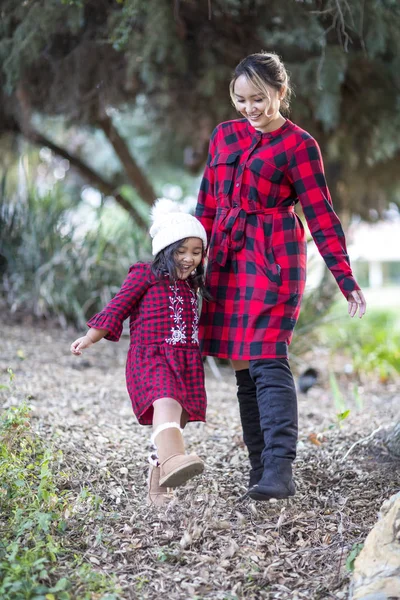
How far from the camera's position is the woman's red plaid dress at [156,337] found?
92.0 inches

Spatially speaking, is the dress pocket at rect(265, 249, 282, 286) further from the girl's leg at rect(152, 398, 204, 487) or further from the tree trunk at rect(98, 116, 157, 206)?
the tree trunk at rect(98, 116, 157, 206)

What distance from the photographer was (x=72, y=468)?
2.65 meters

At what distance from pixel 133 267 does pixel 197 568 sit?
103 centimetres

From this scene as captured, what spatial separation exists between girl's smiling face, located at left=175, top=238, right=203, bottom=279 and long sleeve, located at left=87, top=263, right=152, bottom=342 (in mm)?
114

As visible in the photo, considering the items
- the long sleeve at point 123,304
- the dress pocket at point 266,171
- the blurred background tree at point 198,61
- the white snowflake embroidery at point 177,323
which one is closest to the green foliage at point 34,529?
the long sleeve at point 123,304

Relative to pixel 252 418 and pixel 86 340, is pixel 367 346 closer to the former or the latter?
pixel 252 418

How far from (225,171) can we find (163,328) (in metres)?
0.60

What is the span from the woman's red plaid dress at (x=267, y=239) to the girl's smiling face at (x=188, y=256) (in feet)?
0.25

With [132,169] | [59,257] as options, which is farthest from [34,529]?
[132,169]

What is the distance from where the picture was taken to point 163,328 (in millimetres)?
2393

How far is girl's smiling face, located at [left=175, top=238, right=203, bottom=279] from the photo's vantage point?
2393 mm

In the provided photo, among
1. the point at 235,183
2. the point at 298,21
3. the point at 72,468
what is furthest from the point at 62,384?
the point at 298,21

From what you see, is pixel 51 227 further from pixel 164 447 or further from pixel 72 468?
pixel 164 447

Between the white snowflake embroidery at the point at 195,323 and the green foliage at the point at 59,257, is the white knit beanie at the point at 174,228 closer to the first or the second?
the white snowflake embroidery at the point at 195,323
